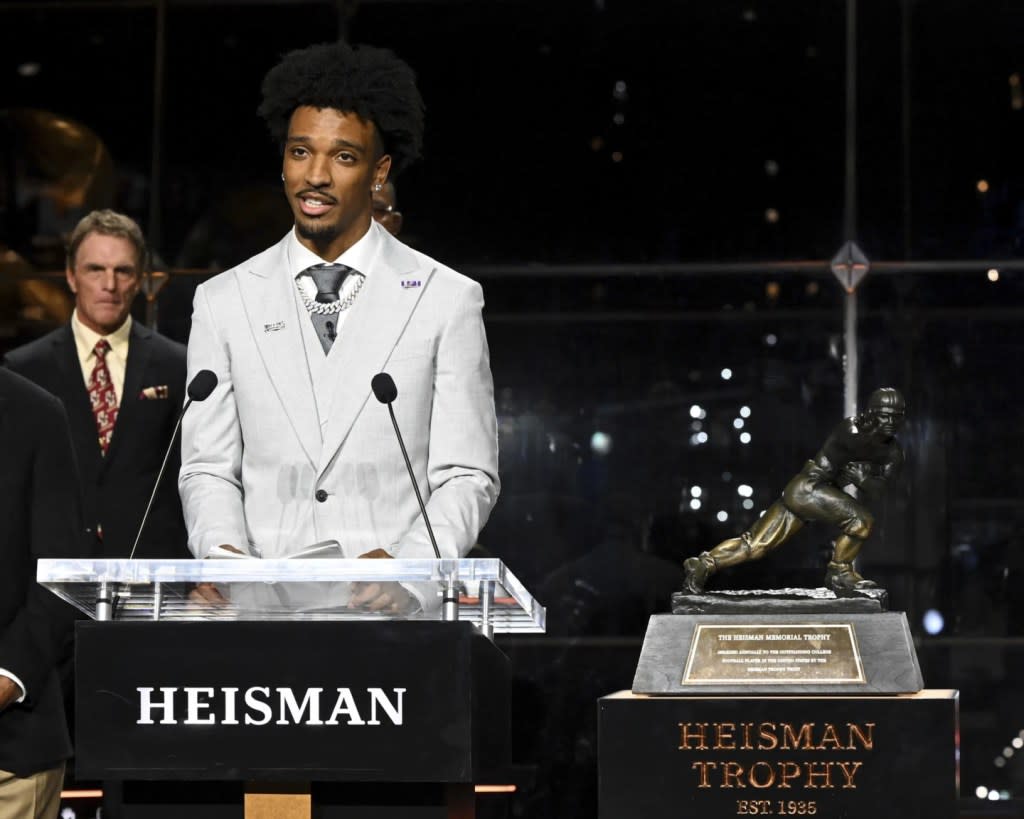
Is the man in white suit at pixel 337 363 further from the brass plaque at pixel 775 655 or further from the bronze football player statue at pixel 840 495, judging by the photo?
the bronze football player statue at pixel 840 495

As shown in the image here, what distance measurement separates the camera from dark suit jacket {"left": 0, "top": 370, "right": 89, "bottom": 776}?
11.4ft

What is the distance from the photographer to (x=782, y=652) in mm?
4637

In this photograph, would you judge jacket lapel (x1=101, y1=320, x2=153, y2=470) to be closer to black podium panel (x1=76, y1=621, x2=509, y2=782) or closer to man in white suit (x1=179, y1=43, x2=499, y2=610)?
man in white suit (x1=179, y1=43, x2=499, y2=610)

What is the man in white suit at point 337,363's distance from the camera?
3.52 meters

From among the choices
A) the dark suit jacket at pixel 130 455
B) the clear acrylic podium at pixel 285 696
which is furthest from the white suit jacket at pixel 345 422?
the dark suit jacket at pixel 130 455

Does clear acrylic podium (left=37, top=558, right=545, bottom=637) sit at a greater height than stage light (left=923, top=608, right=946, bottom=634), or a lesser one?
greater

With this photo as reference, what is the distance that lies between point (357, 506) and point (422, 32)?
3.75 meters

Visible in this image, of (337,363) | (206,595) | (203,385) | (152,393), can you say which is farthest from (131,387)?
(206,595)

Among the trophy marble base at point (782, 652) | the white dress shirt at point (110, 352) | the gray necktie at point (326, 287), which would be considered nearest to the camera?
the gray necktie at point (326, 287)

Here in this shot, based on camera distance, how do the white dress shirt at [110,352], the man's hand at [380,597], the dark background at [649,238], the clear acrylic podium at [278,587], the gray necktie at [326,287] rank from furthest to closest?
1. the dark background at [649,238]
2. the white dress shirt at [110,352]
3. the gray necktie at [326,287]
4. the man's hand at [380,597]
5. the clear acrylic podium at [278,587]

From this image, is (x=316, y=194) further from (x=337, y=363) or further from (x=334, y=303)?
(x=337, y=363)

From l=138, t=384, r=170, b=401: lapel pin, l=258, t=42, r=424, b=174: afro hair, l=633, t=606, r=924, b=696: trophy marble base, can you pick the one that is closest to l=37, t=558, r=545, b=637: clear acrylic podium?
l=258, t=42, r=424, b=174: afro hair

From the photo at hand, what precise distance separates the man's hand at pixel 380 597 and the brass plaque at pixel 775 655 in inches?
70.2

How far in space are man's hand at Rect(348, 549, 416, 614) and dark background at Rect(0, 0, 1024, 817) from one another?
3588mm
